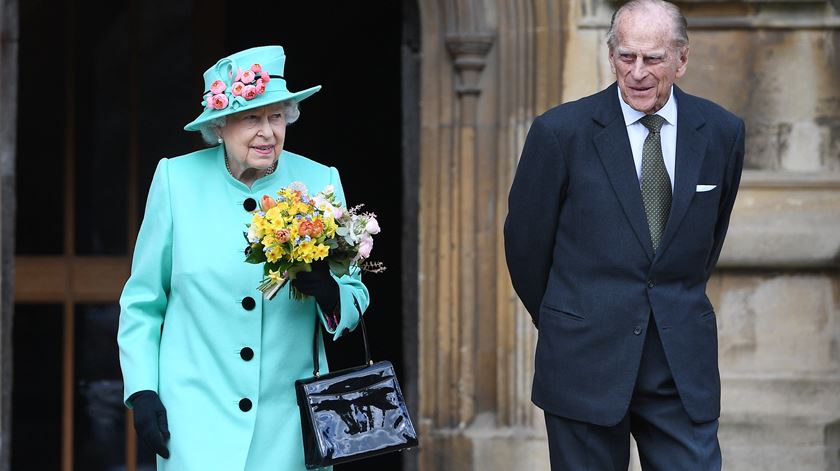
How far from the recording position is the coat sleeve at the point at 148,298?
4090mm

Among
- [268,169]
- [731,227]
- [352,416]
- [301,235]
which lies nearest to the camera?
[301,235]

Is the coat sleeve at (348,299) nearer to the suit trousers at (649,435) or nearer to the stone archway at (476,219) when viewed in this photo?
the suit trousers at (649,435)

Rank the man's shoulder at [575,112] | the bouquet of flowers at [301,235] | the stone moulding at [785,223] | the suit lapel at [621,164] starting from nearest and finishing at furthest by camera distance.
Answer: the bouquet of flowers at [301,235] → the suit lapel at [621,164] → the man's shoulder at [575,112] → the stone moulding at [785,223]

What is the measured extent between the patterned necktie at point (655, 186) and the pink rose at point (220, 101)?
105cm

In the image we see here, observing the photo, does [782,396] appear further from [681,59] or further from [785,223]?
[681,59]

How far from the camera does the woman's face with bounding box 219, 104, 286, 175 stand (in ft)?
13.5

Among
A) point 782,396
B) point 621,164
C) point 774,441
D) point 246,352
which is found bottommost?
point 774,441

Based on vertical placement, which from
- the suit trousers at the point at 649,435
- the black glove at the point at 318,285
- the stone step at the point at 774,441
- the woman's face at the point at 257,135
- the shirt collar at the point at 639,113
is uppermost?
the shirt collar at the point at 639,113

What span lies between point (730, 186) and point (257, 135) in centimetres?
123

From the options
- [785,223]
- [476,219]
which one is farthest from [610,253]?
[785,223]

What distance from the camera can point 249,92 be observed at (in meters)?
4.07

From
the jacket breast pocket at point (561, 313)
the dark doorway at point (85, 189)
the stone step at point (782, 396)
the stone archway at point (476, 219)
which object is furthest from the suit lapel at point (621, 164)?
the dark doorway at point (85, 189)

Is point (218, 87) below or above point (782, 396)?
above

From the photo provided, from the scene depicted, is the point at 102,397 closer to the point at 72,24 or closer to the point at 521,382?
the point at 72,24
